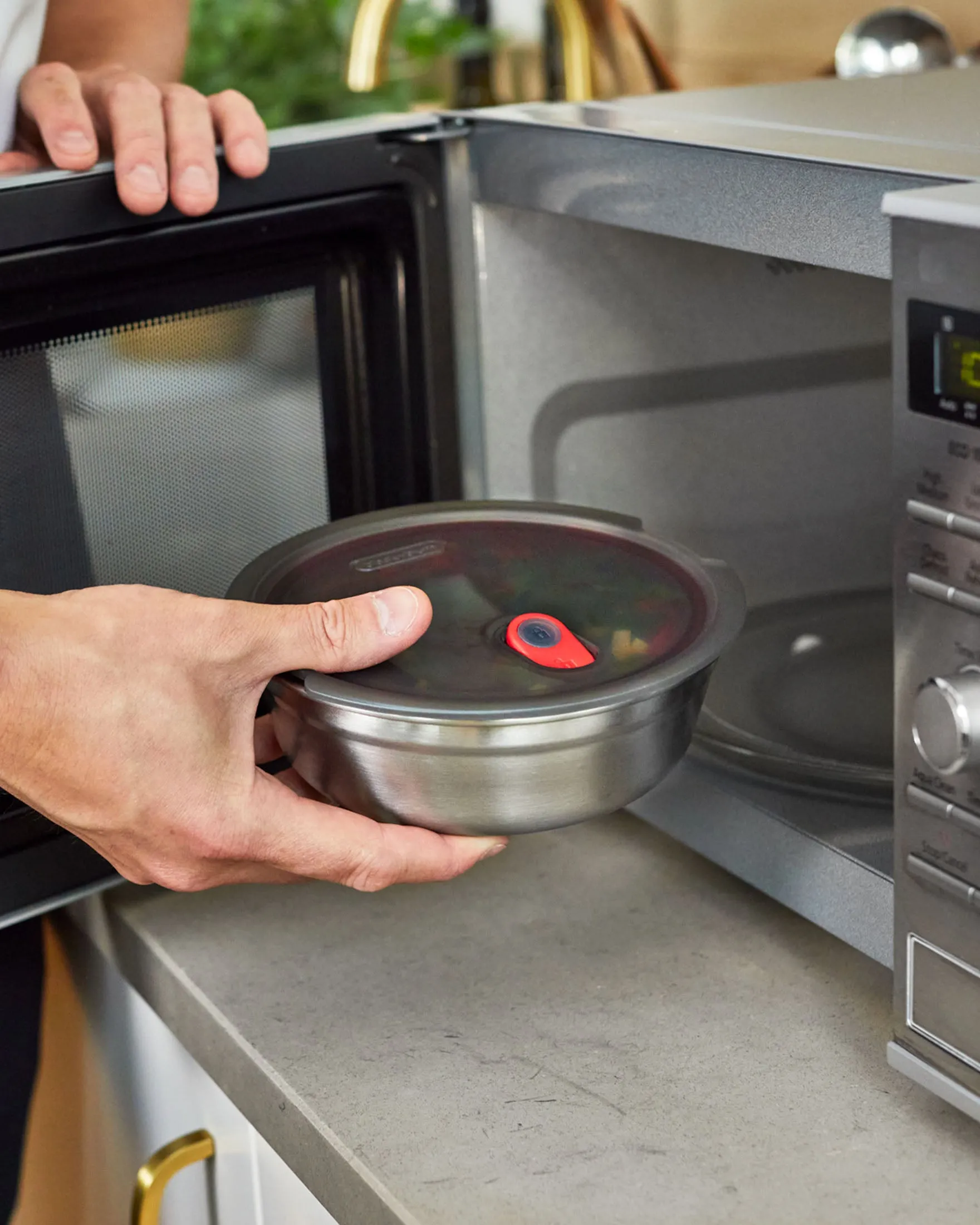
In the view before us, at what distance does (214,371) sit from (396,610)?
238mm

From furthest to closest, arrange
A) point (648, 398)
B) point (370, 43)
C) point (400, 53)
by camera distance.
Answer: point (400, 53), point (370, 43), point (648, 398)

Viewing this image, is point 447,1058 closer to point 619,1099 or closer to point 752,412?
point 619,1099

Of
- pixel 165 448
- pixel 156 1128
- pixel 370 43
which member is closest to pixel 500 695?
pixel 165 448

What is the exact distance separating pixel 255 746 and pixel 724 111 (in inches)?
14.2

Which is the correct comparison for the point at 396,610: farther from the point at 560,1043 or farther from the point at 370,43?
the point at 370,43

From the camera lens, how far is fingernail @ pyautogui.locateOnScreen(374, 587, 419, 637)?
52cm

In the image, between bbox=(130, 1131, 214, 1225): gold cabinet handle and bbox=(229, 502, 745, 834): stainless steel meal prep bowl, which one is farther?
bbox=(130, 1131, 214, 1225): gold cabinet handle

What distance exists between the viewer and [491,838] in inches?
22.7

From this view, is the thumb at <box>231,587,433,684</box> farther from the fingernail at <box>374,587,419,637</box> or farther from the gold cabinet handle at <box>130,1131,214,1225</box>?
the gold cabinet handle at <box>130,1131,214,1225</box>

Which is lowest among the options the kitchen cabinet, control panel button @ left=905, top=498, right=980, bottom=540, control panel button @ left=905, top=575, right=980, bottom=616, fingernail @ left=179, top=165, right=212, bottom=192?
the kitchen cabinet

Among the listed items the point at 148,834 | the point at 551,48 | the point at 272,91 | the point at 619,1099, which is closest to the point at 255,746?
the point at 148,834

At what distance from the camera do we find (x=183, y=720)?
528 millimetres

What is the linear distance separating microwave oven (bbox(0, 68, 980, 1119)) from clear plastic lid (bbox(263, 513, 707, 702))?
97 millimetres

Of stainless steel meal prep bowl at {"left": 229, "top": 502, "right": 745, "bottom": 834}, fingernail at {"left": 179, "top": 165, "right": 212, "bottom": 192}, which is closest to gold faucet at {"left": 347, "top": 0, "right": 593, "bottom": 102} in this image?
fingernail at {"left": 179, "top": 165, "right": 212, "bottom": 192}
